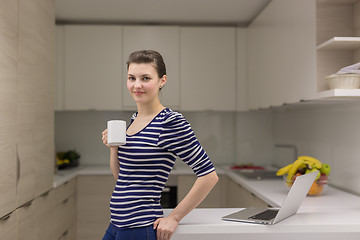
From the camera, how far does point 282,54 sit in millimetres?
3012

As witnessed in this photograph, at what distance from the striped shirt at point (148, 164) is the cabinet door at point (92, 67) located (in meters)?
2.72

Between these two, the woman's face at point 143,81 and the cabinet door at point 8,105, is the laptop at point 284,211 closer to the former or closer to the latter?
the woman's face at point 143,81

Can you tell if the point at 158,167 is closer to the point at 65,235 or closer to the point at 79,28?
the point at 65,235

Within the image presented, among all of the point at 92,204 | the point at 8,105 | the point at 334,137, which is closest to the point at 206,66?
the point at 334,137

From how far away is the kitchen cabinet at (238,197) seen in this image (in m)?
2.82

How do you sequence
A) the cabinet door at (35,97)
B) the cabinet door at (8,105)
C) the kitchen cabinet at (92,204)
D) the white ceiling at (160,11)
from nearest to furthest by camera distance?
1. the cabinet door at (8,105)
2. the cabinet door at (35,97)
3. the white ceiling at (160,11)
4. the kitchen cabinet at (92,204)

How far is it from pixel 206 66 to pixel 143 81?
2.75 m

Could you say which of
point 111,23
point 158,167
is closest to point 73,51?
point 111,23

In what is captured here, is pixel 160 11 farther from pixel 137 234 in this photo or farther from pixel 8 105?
pixel 137 234

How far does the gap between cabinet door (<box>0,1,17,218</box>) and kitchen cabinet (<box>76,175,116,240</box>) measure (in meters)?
1.67

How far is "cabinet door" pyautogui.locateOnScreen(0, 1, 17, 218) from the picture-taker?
6.41 feet

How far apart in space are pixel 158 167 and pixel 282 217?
2.07 feet

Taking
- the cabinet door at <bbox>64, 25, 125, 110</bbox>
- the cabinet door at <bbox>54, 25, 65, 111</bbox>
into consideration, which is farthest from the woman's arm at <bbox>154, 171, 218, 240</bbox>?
the cabinet door at <bbox>54, 25, 65, 111</bbox>

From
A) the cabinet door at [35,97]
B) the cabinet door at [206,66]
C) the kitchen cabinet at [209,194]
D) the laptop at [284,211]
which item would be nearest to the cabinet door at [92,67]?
the cabinet door at [206,66]
